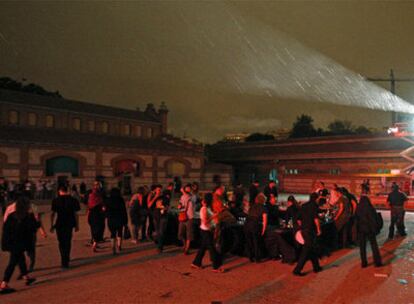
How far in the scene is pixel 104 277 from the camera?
725 centimetres

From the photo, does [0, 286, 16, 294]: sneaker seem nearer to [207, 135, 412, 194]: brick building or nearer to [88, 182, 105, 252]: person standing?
[88, 182, 105, 252]: person standing

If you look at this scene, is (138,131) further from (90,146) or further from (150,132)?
(90,146)

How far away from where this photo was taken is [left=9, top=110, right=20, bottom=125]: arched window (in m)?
31.1

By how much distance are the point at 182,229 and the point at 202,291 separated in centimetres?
295

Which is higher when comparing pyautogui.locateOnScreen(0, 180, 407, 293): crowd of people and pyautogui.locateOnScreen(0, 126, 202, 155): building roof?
pyautogui.locateOnScreen(0, 126, 202, 155): building roof

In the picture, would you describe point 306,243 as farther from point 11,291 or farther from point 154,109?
point 154,109

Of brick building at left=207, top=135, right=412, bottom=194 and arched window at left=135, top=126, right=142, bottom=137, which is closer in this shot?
brick building at left=207, top=135, right=412, bottom=194

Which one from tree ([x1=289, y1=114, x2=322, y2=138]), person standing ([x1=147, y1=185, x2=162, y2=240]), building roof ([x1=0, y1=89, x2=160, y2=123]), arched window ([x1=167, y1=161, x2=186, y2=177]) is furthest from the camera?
tree ([x1=289, y1=114, x2=322, y2=138])

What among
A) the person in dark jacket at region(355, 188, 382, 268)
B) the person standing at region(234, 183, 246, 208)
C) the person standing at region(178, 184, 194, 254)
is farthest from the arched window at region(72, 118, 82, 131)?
the person in dark jacket at region(355, 188, 382, 268)

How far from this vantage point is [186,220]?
30.1 feet

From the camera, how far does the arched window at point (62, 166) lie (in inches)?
1124

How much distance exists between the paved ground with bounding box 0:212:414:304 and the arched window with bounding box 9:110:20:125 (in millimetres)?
25475

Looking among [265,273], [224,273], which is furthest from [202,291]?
[265,273]

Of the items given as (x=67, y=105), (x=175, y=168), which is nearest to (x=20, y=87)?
(x=67, y=105)
